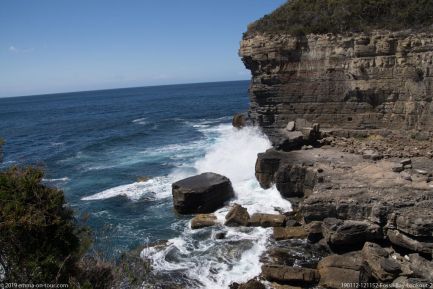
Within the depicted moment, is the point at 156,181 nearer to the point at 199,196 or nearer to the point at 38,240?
the point at 199,196

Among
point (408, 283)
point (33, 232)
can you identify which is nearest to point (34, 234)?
point (33, 232)

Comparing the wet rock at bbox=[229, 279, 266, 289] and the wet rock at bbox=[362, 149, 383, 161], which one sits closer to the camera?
the wet rock at bbox=[229, 279, 266, 289]

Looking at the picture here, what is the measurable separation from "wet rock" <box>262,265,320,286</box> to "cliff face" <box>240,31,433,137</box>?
16.0 metres

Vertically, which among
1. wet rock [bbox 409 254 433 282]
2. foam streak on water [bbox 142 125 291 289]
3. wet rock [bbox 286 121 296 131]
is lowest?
foam streak on water [bbox 142 125 291 289]

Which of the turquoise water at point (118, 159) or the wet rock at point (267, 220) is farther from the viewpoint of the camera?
the turquoise water at point (118, 159)

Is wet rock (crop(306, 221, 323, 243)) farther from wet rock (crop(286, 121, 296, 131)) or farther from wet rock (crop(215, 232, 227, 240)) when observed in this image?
wet rock (crop(286, 121, 296, 131))

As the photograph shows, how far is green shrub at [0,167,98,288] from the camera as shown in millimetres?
10102

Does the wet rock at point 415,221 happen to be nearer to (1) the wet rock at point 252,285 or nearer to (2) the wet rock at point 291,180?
(1) the wet rock at point 252,285

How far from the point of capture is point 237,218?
21969 millimetres

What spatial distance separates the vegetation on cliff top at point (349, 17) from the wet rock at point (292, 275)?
19.7 m

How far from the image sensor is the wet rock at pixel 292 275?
51.7ft

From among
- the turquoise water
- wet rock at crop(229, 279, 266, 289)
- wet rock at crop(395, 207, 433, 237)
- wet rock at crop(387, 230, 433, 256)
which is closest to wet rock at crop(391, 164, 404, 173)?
wet rock at crop(395, 207, 433, 237)

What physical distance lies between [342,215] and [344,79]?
1389 cm

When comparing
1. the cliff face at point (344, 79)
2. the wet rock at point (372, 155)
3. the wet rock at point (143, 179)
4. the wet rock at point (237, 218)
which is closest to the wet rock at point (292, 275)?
the wet rock at point (237, 218)
